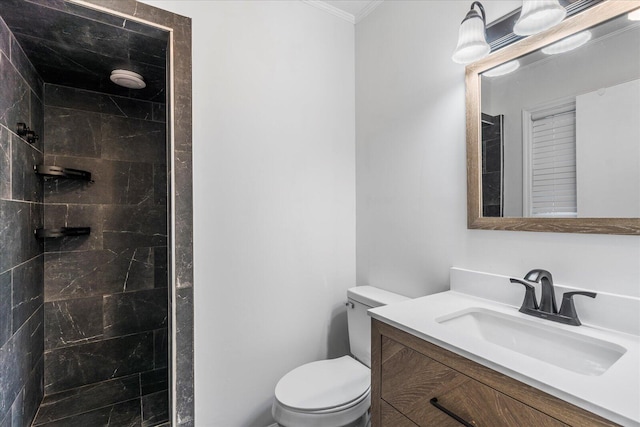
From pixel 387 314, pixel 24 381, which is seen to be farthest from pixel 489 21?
pixel 24 381

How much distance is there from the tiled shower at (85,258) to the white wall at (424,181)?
5.20ft

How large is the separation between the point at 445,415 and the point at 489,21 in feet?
4.75

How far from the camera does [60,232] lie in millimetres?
1818

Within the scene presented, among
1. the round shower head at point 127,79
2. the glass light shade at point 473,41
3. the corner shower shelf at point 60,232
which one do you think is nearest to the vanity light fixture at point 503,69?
the glass light shade at point 473,41

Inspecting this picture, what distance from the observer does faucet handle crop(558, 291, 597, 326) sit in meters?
0.94

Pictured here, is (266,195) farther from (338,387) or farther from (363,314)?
(338,387)

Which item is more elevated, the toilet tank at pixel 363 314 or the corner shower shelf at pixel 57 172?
the corner shower shelf at pixel 57 172

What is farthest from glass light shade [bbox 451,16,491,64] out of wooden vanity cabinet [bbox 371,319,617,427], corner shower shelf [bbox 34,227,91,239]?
corner shower shelf [bbox 34,227,91,239]

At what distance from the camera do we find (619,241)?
3.03ft

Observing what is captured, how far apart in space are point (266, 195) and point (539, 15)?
1.30m

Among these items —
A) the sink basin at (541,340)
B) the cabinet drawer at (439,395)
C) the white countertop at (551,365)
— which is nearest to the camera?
→ the white countertop at (551,365)

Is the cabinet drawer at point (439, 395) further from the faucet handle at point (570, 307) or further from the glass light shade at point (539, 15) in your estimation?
the glass light shade at point (539, 15)

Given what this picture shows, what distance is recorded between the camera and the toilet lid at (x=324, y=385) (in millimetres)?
1240

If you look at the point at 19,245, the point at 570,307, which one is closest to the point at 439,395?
the point at 570,307
